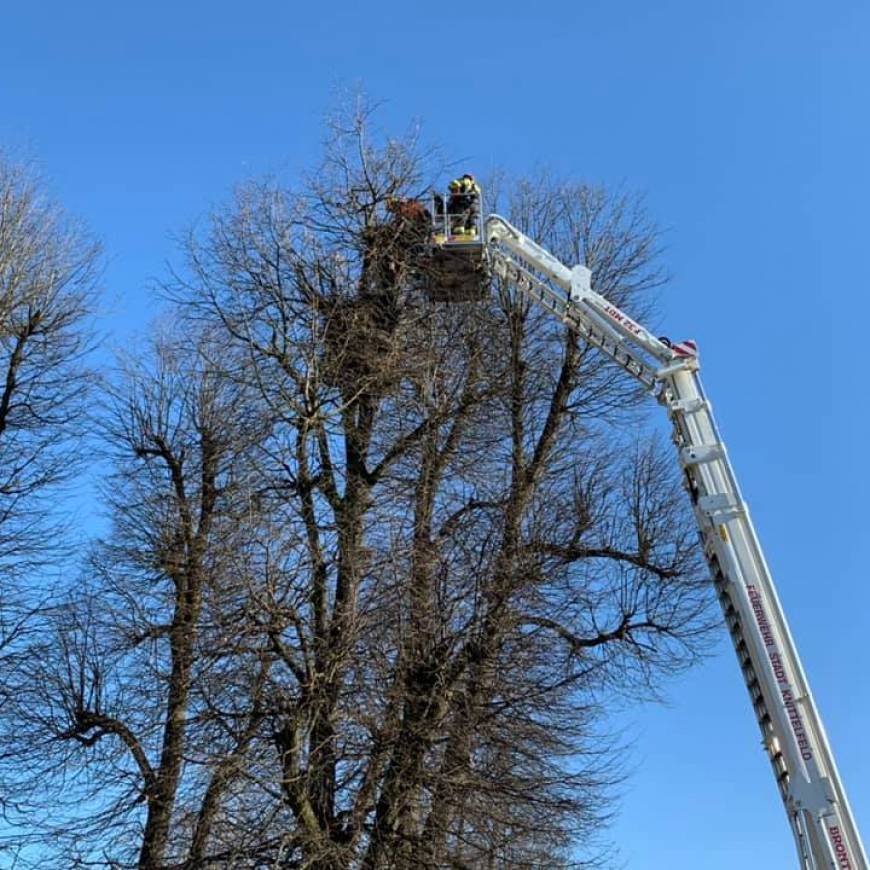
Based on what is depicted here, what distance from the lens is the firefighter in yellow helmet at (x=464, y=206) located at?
12406mm

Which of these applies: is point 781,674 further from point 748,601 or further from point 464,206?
point 464,206

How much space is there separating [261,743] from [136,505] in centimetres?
442

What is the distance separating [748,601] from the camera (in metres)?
8.29

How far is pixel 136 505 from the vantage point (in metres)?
12.6

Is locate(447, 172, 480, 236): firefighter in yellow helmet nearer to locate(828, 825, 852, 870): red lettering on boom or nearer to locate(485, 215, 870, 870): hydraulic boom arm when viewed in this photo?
locate(485, 215, 870, 870): hydraulic boom arm

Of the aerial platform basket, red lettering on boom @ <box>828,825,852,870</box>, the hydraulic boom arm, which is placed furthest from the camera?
the aerial platform basket

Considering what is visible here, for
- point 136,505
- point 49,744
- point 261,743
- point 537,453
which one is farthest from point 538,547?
point 49,744

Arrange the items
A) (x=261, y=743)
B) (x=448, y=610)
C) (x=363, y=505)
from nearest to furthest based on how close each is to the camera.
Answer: (x=261, y=743), (x=448, y=610), (x=363, y=505)

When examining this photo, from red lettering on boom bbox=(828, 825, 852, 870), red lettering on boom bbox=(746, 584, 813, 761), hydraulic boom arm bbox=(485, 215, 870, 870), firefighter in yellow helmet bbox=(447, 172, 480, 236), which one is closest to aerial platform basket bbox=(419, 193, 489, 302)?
firefighter in yellow helmet bbox=(447, 172, 480, 236)

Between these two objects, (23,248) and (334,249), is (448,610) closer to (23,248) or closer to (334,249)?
(334,249)

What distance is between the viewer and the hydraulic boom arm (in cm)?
756

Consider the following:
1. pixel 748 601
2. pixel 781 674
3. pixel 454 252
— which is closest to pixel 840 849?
pixel 781 674

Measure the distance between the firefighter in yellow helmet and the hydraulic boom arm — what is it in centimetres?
204

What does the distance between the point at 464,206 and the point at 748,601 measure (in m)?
6.35
